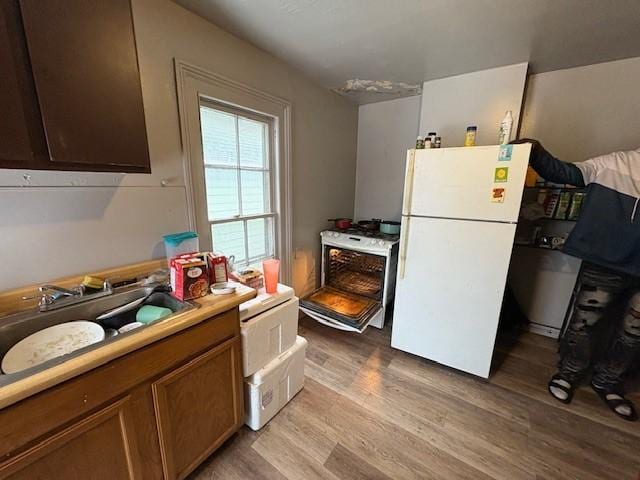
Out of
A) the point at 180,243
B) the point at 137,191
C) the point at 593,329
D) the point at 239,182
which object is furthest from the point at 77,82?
the point at 593,329

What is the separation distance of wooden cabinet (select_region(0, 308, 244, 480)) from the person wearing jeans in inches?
82.1

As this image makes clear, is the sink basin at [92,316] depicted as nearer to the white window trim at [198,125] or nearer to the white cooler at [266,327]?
the white cooler at [266,327]

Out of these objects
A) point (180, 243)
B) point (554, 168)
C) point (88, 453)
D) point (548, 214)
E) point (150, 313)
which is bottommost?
point (88, 453)

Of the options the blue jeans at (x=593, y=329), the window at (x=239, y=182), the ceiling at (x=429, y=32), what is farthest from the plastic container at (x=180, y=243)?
the blue jeans at (x=593, y=329)

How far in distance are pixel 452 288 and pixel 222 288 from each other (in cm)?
151

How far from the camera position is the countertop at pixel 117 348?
64cm

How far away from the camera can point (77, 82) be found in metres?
0.89

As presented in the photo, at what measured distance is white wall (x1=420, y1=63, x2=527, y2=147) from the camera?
1978 mm

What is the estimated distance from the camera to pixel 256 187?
202 centimetres

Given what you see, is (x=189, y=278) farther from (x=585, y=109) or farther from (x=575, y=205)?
(x=585, y=109)

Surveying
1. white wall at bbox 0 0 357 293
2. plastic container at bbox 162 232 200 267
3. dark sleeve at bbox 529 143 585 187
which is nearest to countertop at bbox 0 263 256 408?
plastic container at bbox 162 232 200 267

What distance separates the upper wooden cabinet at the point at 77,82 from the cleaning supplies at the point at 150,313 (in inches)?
24.0

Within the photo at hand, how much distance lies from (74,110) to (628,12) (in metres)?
2.62

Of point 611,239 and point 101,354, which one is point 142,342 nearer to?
point 101,354
